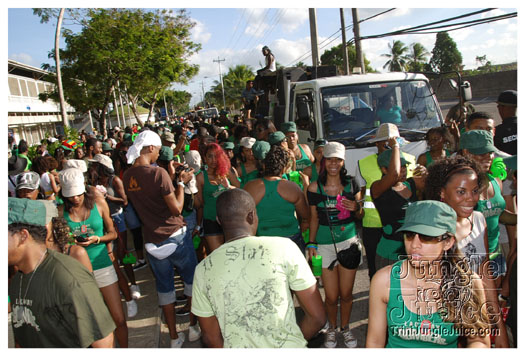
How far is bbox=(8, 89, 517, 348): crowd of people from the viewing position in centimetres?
194

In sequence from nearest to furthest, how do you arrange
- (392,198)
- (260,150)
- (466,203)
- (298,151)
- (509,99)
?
(466,203), (392,198), (260,150), (509,99), (298,151)

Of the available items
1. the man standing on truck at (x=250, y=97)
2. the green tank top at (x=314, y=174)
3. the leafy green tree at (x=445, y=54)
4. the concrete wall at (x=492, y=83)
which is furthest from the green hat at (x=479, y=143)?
the leafy green tree at (x=445, y=54)

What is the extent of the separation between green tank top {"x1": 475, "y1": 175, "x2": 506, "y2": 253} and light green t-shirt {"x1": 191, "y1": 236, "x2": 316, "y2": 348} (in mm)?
1919

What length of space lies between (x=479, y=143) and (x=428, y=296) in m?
1.90

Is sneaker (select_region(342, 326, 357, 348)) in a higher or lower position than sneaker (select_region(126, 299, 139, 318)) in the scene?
lower

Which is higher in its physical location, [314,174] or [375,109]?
[375,109]

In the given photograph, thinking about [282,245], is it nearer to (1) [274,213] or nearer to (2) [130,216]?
(1) [274,213]

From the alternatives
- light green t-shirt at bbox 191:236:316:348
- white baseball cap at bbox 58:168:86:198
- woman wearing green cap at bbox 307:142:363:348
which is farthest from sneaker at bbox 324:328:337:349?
white baseball cap at bbox 58:168:86:198

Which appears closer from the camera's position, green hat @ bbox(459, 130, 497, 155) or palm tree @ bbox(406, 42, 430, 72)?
green hat @ bbox(459, 130, 497, 155)

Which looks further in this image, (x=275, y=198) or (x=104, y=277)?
(x=275, y=198)

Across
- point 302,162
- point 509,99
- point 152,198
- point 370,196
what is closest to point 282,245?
point 370,196

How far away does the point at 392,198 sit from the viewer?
10.5 ft

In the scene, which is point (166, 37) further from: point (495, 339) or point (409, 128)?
point (495, 339)

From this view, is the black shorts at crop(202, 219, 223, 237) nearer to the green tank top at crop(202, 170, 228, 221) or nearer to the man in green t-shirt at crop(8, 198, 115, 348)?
the green tank top at crop(202, 170, 228, 221)
